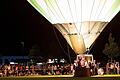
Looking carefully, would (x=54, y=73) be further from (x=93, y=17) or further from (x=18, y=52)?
(x=18, y=52)

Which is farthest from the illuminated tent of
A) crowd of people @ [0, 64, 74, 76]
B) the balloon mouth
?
crowd of people @ [0, 64, 74, 76]

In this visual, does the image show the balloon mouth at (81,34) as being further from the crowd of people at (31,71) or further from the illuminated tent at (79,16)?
the crowd of people at (31,71)

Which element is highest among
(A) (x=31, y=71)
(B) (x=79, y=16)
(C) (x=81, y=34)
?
(B) (x=79, y=16)

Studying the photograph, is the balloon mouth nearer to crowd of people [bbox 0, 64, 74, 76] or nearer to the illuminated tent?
the illuminated tent

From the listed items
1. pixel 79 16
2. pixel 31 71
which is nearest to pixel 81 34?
pixel 79 16

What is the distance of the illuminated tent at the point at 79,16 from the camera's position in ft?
59.5

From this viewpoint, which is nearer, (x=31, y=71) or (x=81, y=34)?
(x=81, y=34)

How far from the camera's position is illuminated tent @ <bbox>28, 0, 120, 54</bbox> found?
59.5 ft

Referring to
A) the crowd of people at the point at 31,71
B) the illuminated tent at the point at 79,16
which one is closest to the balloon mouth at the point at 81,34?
the illuminated tent at the point at 79,16

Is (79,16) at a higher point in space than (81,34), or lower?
higher

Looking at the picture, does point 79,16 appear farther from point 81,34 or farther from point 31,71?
point 31,71

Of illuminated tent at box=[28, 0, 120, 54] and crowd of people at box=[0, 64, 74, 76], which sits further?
crowd of people at box=[0, 64, 74, 76]

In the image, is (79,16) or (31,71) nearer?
(79,16)

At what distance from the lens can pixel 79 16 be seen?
18.3 meters
